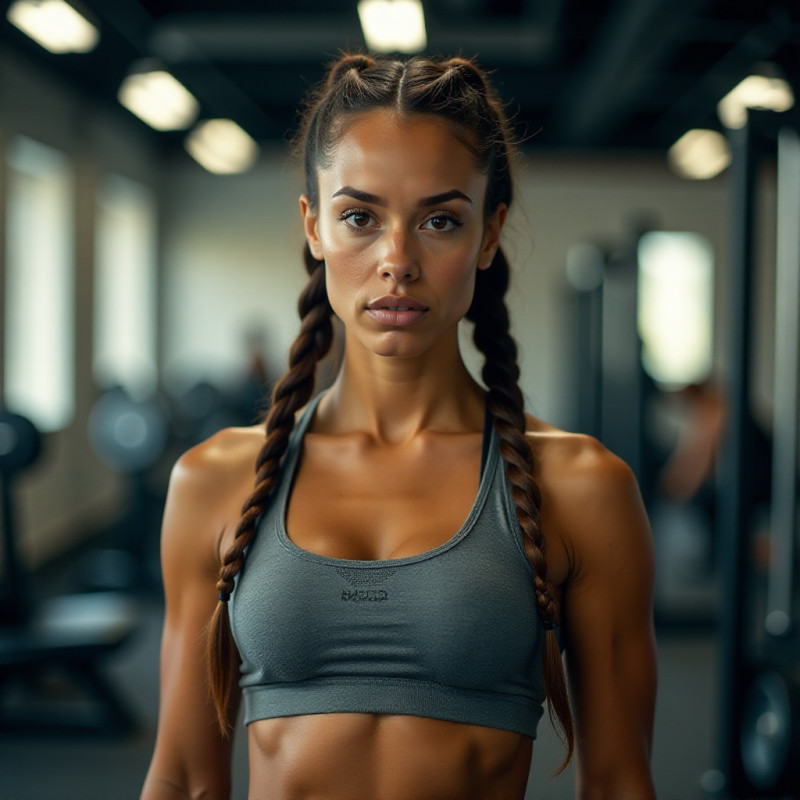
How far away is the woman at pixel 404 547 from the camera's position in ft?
3.38

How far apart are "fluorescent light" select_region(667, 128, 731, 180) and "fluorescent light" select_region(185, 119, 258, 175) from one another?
140 inches

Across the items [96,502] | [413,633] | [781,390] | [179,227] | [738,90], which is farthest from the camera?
[179,227]

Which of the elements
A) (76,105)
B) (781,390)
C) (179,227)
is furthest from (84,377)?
(781,390)

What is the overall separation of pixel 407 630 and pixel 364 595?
0.06 m

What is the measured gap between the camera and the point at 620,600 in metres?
1.10

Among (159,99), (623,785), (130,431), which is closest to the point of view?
(623,785)

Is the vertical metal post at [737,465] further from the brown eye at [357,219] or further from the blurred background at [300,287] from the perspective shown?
the brown eye at [357,219]

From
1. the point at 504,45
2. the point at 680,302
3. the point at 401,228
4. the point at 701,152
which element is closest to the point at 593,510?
the point at 401,228

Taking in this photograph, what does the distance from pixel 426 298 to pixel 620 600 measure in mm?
401

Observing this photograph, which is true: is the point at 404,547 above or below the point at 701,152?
below

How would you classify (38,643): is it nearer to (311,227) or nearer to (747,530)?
(747,530)

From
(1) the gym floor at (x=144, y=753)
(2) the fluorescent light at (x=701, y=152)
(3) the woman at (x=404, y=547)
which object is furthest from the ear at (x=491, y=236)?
(2) the fluorescent light at (x=701, y=152)

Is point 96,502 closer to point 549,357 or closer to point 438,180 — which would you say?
point 549,357

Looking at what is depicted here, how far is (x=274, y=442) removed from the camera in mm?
1156
